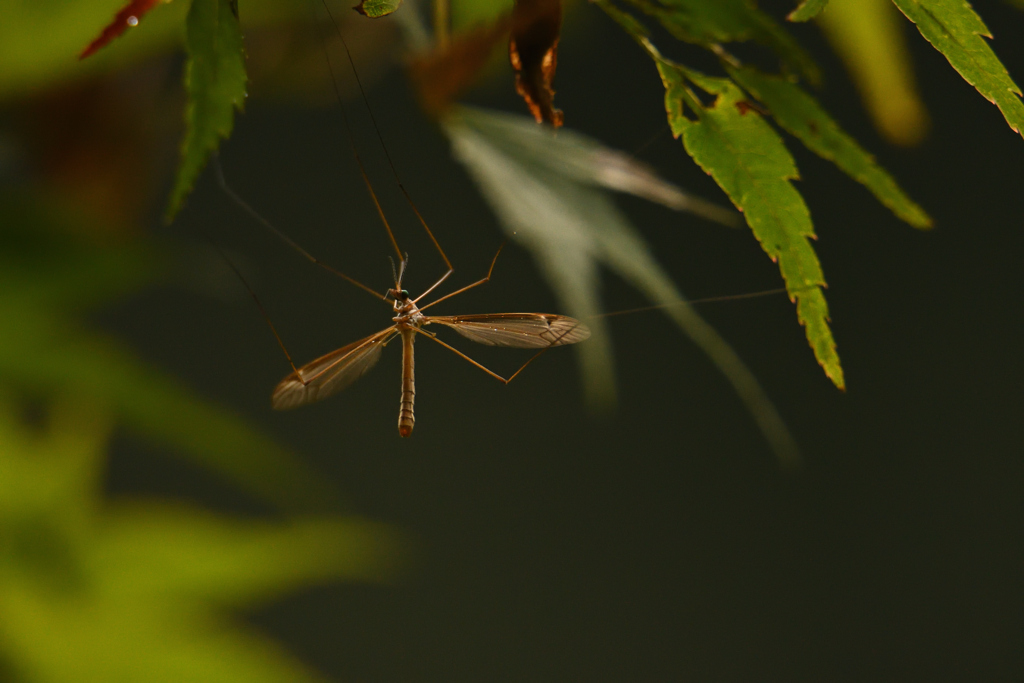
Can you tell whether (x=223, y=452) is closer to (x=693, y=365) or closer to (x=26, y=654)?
(x=26, y=654)

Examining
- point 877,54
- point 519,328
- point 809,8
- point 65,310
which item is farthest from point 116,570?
point 877,54

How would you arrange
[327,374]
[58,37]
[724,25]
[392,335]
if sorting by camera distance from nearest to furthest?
[724,25] → [58,37] → [327,374] → [392,335]

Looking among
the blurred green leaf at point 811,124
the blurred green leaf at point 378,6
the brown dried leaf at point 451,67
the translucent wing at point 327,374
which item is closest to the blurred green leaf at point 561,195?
the brown dried leaf at point 451,67

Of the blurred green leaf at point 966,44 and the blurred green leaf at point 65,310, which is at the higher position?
the blurred green leaf at point 65,310

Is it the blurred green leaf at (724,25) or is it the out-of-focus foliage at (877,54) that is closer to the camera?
the blurred green leaf at (724,25)

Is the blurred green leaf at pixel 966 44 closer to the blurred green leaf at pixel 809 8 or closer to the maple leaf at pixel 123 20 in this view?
the blurred green leaf at pixel 809 8

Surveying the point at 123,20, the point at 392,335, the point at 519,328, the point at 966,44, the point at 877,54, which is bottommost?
the point at 966,44

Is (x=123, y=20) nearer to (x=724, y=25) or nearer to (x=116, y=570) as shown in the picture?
(x=724, y=25)

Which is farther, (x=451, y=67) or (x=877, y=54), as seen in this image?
(x=877, y=54)
